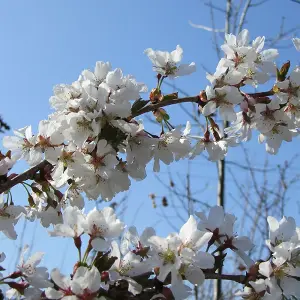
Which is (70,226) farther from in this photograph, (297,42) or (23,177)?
(297,42)

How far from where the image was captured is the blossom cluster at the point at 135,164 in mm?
1071

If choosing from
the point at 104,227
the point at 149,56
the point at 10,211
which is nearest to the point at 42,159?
the point at 10,211

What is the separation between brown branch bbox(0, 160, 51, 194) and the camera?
134cm

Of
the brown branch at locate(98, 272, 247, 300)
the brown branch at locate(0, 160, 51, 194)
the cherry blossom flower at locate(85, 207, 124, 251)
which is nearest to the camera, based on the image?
the brown branch at locate(98, 272, 247, 300)

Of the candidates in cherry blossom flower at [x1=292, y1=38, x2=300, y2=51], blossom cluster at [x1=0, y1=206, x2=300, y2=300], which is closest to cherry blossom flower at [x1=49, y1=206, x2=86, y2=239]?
blossom cluster at [x1=0, y1=206, x2=300, y2=300]

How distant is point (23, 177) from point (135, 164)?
0.32 m

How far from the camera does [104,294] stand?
1.01 meters

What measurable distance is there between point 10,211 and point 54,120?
1.13 feet

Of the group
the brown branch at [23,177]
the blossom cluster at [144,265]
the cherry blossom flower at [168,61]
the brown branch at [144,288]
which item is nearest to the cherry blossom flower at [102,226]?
the blossom cluster at [144,265]

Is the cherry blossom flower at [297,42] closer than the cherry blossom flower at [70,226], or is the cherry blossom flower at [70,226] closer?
the cherry blossom flower at [70,226]

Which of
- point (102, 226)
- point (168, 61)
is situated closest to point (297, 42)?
point (168, 61)

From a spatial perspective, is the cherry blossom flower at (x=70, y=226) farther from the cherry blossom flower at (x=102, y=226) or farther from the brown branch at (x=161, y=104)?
the brown branch at (x=161, y=104)

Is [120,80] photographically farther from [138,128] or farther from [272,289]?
[272,289]

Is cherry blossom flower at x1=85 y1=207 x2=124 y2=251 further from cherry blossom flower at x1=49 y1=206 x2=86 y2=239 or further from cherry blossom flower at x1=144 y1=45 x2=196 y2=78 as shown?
cherry blossom flower at x1=144 y1=45 x2=196 y2=78
